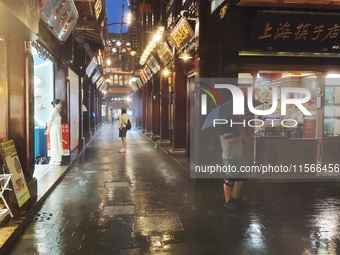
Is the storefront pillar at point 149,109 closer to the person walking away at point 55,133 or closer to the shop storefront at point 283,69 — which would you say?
the person walking away at point 55,133

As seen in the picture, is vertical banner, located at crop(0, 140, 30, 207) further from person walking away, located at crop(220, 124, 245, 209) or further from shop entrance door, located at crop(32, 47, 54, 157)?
shop entrance door, located at crop(32, 47, 54, 157)

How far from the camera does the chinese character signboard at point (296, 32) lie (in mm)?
9469

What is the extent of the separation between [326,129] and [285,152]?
1930 mm

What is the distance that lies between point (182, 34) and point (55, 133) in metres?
5.63

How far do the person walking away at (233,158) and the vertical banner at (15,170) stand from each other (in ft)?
13.8

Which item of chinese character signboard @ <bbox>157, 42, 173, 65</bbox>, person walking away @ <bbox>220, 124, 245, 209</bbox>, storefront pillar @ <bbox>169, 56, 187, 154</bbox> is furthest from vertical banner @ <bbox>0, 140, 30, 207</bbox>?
chinese character signboard @ <bbox>157, 42, 173, 65</bbox>

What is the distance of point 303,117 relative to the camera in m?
10.7

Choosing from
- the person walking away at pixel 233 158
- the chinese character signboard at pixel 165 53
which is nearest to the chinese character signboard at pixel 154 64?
the chinese character signboard at pixel 165 53

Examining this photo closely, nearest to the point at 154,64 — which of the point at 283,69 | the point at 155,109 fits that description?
the point at 155,109

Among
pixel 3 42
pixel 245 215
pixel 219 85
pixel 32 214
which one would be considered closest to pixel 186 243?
pixel 245 215

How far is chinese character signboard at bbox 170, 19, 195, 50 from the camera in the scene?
434 inches

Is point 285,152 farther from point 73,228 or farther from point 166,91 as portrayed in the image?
point 166,91

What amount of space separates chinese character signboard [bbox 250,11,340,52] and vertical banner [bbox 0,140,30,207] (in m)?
7.08

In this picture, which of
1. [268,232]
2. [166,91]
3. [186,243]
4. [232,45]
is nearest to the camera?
[186,243]
